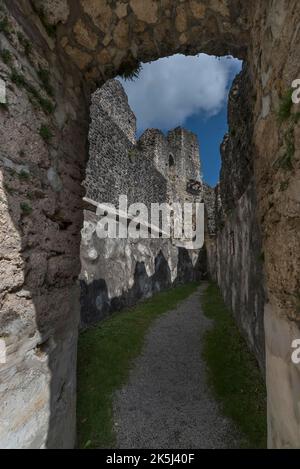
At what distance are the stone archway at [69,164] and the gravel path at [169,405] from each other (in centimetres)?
68

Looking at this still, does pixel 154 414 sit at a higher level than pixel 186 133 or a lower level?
lower

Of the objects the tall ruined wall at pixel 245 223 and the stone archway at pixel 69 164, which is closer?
the stone archway at pixel 69 164

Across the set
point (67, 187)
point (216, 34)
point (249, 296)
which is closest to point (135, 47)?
point (216, 34)

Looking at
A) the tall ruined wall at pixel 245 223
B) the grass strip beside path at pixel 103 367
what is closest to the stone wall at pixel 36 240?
the grass strip beside path at pixel 103 367

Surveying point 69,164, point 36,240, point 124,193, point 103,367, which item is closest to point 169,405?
point 103,367

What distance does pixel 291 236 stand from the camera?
1.30 metres

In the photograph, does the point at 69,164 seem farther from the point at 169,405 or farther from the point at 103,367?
the point at 169,405

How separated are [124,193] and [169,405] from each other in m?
9.77

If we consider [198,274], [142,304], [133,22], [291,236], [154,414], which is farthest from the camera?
[198,274]

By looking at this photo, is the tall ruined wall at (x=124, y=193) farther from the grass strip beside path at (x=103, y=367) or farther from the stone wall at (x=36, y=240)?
the stone wall at (x=36, y=240)

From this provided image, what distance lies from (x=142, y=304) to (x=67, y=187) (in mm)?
5307

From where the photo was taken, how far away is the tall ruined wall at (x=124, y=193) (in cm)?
548

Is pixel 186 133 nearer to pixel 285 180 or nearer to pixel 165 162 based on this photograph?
pixel 165 162
